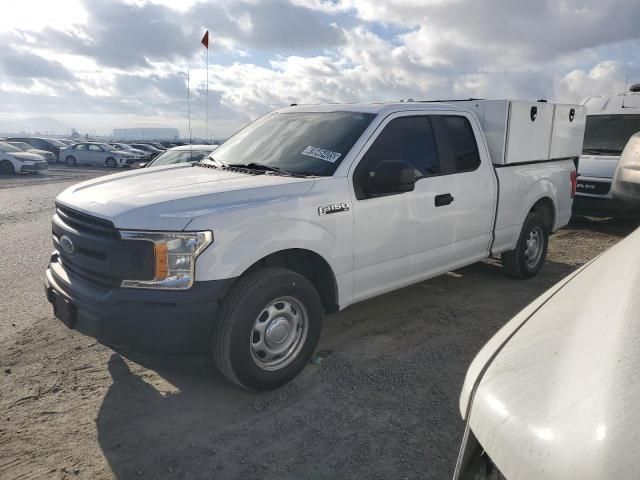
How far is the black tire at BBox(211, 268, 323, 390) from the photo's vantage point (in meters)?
3.09

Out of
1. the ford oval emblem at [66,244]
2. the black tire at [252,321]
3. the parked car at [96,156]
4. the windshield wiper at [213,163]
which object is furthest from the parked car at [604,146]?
the parked car at [96,156]

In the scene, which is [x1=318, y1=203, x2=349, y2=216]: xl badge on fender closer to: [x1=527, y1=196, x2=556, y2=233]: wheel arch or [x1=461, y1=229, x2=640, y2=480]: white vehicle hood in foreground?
[x1=461, y1=229, x2=640, y2=480]: white vehicle hood in foreground

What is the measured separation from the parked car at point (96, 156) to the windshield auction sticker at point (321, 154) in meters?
27.2

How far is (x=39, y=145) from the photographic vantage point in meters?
35.7

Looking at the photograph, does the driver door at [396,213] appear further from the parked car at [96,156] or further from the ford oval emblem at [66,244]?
the parked car at [96,156]

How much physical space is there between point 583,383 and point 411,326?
326 centimetres

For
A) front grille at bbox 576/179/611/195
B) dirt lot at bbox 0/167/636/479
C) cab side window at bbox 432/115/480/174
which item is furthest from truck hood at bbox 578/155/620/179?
dirt lot at bbox 0/167/636/479

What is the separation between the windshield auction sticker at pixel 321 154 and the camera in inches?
151

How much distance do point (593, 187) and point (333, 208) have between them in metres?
6.95

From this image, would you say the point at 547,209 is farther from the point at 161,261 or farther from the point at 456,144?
the point at 161,261

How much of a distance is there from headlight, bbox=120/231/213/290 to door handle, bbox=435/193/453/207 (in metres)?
2.20

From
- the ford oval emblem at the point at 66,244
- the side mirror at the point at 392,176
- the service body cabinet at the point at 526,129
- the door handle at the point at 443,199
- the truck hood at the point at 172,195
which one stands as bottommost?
the ford oval emblem at the point at 66,244

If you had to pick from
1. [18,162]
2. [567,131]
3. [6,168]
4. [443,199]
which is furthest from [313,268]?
[6,168]

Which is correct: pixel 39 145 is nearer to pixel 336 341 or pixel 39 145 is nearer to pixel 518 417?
pixel 336 341
